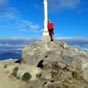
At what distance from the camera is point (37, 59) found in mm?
37438

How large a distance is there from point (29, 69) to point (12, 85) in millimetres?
2583

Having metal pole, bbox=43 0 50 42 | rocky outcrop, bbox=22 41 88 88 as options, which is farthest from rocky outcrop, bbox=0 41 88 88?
metal pole, bbox=43 0 50 42

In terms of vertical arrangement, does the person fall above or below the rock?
above

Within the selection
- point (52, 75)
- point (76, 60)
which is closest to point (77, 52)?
point (76, 60)

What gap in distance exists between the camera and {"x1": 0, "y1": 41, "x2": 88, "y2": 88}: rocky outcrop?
34.2 m

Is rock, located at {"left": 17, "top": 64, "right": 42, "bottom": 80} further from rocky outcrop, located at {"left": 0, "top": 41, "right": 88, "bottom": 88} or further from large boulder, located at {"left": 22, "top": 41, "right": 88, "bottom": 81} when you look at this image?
large boulder, located at {"left": 22, "top": 41, "right": 88, "bottom": 81}

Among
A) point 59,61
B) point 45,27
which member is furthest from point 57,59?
point 45,27

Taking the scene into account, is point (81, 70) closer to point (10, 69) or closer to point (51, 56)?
point (51, 56)

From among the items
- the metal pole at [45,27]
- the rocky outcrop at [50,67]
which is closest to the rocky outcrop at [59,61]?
the rocky outcrop at [50,67]

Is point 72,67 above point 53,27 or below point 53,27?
below

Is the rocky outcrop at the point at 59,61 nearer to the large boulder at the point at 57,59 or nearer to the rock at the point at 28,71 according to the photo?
the large boulder at the point at 57,59

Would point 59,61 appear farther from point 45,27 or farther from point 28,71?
point 45,27

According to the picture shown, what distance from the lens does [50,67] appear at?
119 feet

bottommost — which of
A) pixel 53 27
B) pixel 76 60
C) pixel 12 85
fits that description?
pixel 12 85
